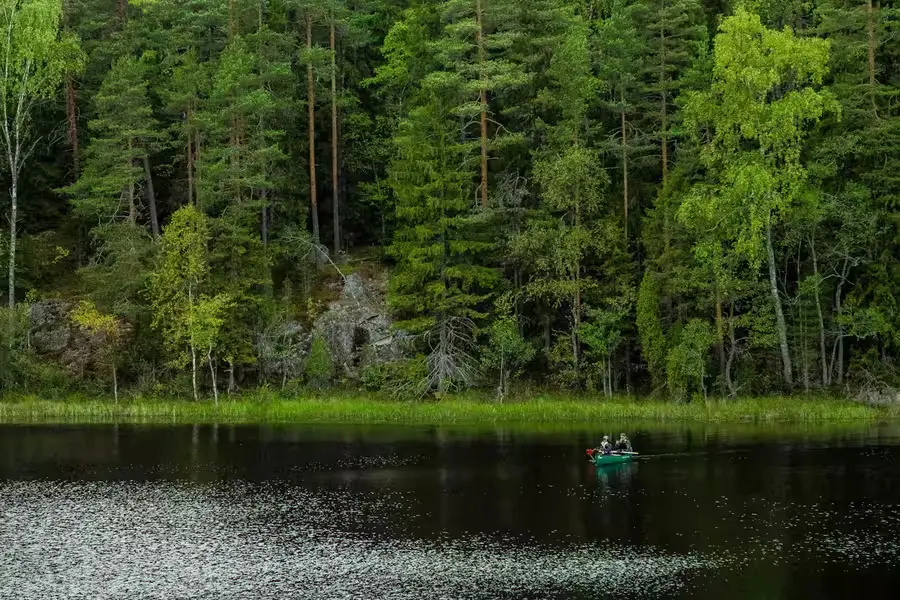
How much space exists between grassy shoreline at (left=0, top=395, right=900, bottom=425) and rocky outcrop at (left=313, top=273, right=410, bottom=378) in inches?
199

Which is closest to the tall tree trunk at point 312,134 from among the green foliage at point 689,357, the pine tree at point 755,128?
the pine tree at point 755,128

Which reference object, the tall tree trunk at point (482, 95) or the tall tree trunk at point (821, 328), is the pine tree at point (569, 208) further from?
the tall tree trunk at point (821, 328)

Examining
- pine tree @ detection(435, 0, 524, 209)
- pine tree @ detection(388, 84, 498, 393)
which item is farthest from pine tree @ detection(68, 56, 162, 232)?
pine tree @ detection(435, 0, 524, 209)

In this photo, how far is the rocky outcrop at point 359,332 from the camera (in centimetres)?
6475

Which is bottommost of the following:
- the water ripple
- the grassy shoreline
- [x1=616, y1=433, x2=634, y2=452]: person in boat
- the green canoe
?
the water ripple

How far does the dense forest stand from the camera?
56844mm

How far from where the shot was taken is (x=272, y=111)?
68.6 metres

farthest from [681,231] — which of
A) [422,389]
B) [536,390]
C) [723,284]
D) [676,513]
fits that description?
A: [676,513]

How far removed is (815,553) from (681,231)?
31.8 meters

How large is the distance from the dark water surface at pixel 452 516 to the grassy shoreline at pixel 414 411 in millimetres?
4533

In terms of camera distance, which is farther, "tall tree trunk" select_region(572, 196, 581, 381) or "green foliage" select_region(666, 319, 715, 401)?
"tall tree trunk" select_region(572, 196, 581, 381)

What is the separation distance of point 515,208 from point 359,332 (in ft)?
46.5

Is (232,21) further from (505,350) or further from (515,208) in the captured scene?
(505,350)

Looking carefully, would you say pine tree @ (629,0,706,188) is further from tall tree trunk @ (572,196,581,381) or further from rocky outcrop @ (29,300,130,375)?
rocky outcrop @ (29,300,130,375)
